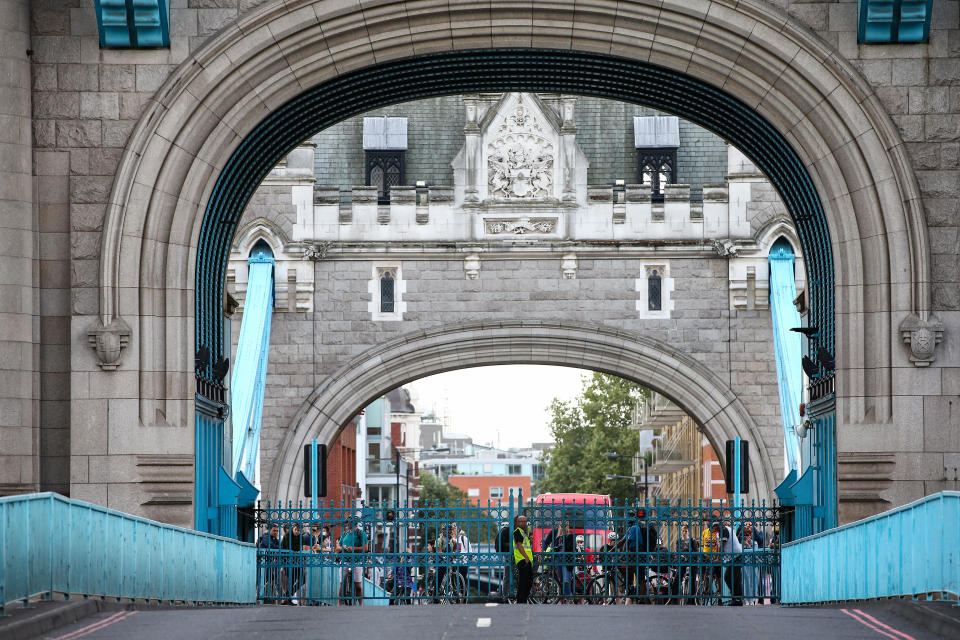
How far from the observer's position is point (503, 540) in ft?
58.1

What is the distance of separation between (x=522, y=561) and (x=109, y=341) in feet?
16.9

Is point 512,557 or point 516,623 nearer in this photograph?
point 516,623

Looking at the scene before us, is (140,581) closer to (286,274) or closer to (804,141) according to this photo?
(804,141)

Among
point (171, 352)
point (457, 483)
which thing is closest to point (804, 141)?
point (171, 352)

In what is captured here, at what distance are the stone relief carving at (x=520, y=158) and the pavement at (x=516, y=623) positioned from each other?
17315 millimetres

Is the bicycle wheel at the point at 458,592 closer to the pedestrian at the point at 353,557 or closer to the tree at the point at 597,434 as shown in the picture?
the pedestrian at the point at 353,557

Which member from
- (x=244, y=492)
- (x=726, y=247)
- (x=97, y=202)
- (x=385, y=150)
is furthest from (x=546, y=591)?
(x=385, y=150)

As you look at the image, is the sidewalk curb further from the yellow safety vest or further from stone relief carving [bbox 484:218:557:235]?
stone relief carving [bbox 484:218:557:235]

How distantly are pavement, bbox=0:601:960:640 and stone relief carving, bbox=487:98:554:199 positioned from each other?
1731 centimetres

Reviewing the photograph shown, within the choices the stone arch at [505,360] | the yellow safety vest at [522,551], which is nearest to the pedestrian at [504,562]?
the yellow safety vest at [522,551]

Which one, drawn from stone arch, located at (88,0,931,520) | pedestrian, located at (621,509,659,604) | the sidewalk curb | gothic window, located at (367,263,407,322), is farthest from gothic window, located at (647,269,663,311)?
the sidewalk curb

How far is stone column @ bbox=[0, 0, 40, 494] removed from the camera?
1295 centimetres

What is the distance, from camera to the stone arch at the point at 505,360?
27375mm

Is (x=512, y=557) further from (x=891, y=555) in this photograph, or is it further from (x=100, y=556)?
(x=100, y=556)
